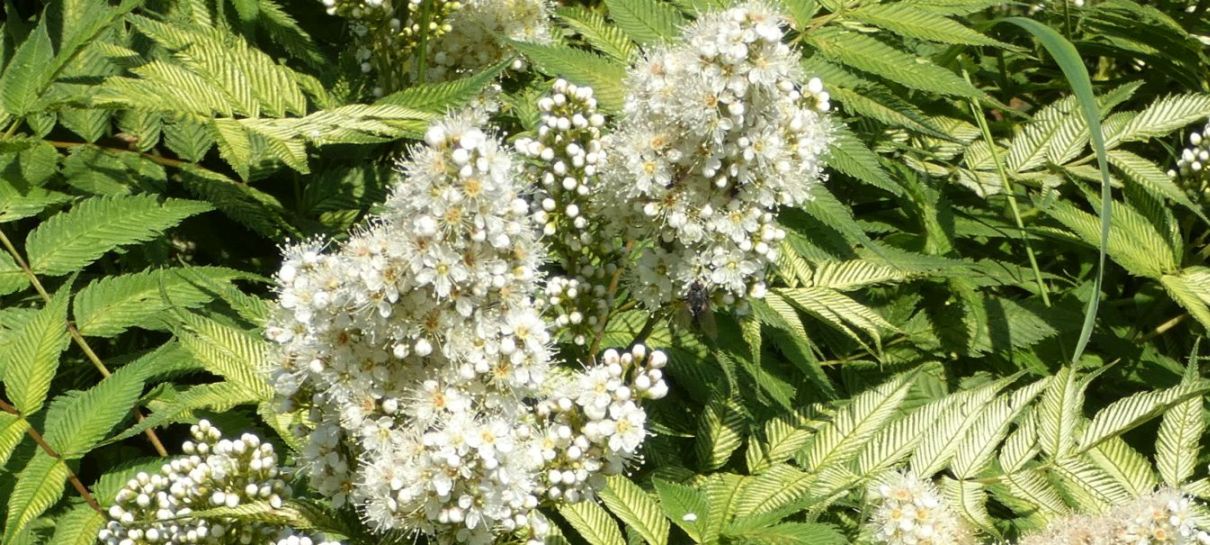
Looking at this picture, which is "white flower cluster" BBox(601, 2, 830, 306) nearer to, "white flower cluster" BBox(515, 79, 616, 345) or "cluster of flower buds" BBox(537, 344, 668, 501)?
"white flower cluster" BBox(515, 79, 616, 345)

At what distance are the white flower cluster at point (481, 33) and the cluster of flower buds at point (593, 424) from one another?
4.53 ft

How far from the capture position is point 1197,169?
171 inches

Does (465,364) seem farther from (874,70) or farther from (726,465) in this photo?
(874,70)

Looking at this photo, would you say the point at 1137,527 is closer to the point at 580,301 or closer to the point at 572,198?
the point at 580,301

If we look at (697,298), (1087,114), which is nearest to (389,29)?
(697,298)

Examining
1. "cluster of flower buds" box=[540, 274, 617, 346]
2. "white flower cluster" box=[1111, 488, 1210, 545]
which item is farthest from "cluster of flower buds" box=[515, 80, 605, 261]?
"white flower cluster" box=[1111, 488, 1210, 545]

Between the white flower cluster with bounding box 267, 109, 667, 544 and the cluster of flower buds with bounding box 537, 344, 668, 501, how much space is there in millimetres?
11

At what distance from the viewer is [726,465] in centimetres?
342

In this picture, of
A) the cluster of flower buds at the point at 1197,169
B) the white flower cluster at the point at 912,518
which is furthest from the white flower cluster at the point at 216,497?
the cluster of flower buds at the point at 1197,169

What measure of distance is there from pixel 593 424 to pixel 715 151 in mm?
613

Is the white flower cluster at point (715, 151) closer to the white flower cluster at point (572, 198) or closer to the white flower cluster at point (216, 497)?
the white flower cluster at point (572, 198)

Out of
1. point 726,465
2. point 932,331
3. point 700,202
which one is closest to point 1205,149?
point 932,331

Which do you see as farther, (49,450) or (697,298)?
(49,450)

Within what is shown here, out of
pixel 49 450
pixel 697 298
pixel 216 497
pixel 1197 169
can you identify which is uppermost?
pixel 697 298
